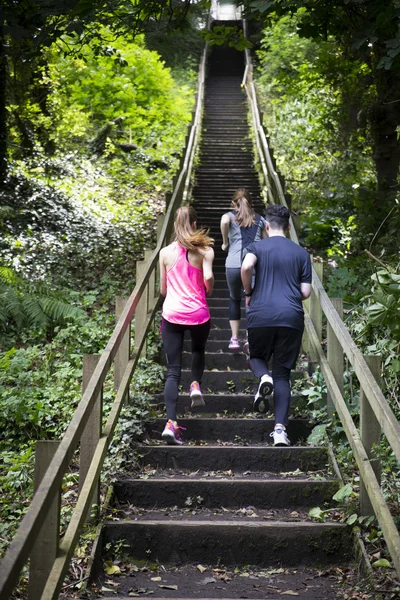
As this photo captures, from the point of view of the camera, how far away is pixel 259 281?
5.66 m

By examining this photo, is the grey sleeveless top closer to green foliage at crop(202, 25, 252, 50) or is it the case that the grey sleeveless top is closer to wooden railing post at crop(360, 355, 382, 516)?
green foliage at crop(202, 25, 252, 50)

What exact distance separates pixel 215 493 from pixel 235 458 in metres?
0.55

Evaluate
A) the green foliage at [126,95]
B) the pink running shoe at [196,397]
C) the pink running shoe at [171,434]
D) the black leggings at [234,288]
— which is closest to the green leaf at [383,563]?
the pink running shoe at [171,434]

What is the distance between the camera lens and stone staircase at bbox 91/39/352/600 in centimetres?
414

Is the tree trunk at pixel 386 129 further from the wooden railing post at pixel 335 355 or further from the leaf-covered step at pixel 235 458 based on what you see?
the leaf-covered step at pixel 235 458

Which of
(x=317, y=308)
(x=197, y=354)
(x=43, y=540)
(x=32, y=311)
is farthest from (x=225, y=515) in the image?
(x=32, y=311)

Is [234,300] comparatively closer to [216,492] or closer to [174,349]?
[174,349]

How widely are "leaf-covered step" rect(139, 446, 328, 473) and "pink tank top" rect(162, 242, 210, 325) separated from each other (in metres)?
0.99

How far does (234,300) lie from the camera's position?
7723 mm

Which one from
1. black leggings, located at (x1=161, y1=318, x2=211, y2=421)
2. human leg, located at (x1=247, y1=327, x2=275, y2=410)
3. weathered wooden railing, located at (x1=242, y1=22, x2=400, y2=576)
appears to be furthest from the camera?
black leggings, located at (x1=161, y1=318, x2=211, y2=421)

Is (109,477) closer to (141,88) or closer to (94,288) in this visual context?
(94,288)

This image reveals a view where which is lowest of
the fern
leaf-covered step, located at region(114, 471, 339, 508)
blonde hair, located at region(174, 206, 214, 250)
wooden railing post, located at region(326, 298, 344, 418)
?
the fern

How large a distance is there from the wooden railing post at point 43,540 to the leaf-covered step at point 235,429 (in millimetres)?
2873

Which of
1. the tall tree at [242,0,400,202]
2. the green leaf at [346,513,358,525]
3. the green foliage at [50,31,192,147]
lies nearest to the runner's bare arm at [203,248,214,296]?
the tall tree at [242,0,400,202]
